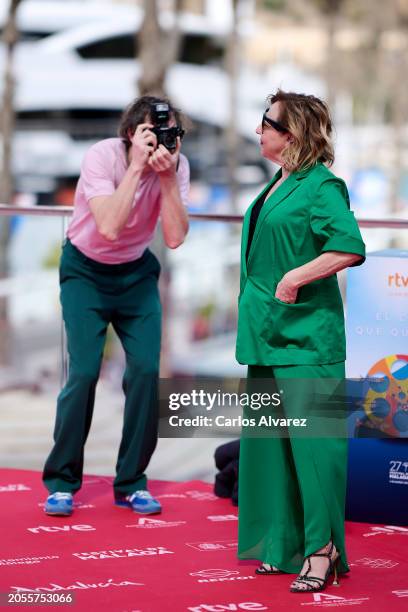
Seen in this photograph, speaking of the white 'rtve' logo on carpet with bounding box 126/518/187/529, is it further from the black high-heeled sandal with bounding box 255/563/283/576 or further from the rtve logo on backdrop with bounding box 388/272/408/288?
the rtve logo on backdrop with bounding box 388/272/408/288

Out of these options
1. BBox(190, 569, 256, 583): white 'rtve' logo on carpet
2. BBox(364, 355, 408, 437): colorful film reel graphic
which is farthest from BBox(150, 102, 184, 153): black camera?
BBox(190, 569, 256, 583): white 'rtve' logo on carpet

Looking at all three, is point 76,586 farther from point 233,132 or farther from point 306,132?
point 233,132

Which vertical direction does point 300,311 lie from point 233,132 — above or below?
below

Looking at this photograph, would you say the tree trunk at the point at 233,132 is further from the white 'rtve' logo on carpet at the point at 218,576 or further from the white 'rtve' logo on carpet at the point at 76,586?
the white 'rtve' logo on carpet at the point at 76,586

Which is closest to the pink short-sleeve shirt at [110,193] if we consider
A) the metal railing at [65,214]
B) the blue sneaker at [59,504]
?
the metal railing at [65,214]

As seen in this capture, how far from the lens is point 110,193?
15.6 ft

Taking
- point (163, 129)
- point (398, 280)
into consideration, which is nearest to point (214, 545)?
point (398, 280)

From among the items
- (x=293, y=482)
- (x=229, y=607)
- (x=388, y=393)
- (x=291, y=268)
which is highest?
(x=291, y=268)

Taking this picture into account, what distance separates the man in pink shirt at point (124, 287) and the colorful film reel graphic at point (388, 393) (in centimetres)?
93

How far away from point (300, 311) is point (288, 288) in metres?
0.11

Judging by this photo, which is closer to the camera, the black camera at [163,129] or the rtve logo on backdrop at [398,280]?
the black camera at [163,129]

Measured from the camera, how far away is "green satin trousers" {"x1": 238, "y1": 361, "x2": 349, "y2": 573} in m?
3.99

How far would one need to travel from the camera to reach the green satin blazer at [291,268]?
3.91 m

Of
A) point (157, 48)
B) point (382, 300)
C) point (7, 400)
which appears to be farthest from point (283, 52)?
point (382, 300)
